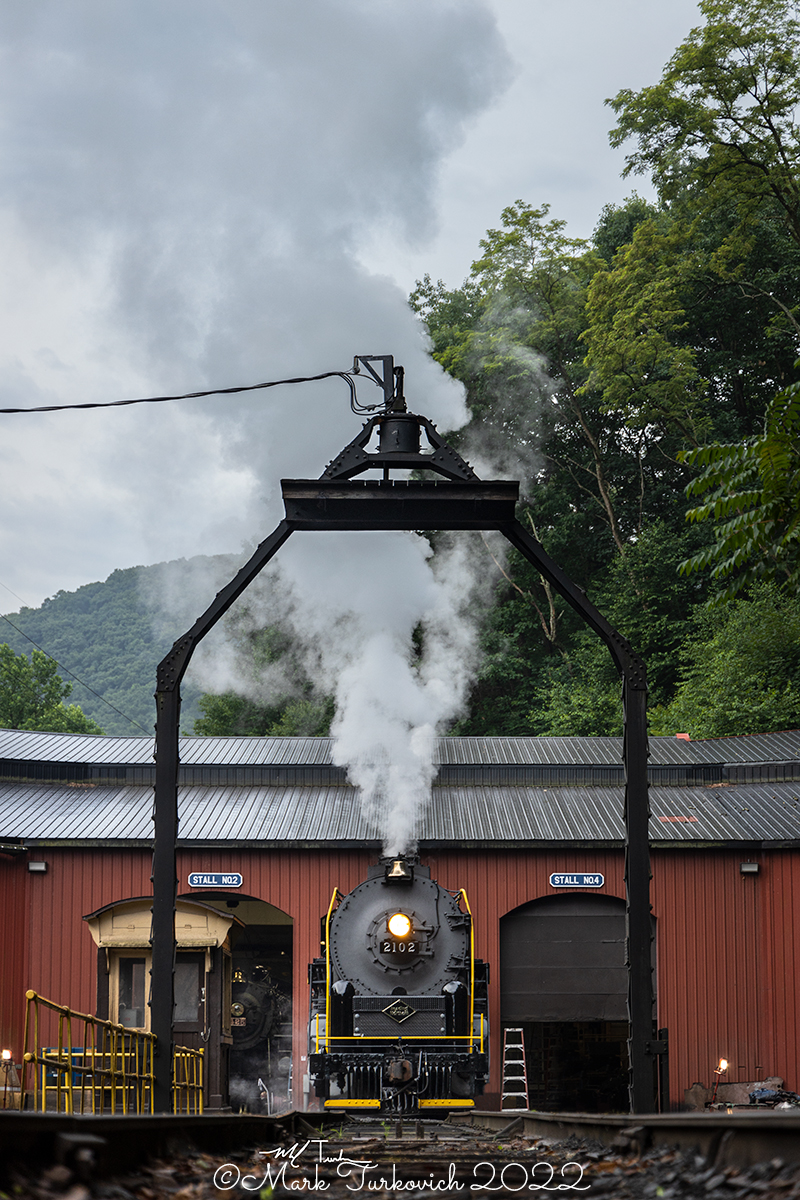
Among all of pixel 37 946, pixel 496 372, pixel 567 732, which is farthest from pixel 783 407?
pixel 496 372

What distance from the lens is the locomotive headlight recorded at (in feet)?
40.6

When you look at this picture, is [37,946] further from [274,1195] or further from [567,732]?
[567,732]

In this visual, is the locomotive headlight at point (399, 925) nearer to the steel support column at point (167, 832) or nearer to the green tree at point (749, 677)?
the steel support column at point (167, 832)

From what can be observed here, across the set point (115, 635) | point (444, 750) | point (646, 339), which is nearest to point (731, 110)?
point (646, 339)

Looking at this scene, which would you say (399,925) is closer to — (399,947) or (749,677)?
(399,947)

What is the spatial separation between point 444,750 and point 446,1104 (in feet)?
27.9

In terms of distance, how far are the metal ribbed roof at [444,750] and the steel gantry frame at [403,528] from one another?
9.61 meters

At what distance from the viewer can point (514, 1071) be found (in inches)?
663

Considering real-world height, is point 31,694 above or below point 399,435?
above

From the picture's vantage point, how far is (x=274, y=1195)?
182 inches

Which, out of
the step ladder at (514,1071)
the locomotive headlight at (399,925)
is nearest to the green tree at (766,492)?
the locomotive headlight at (399,925)

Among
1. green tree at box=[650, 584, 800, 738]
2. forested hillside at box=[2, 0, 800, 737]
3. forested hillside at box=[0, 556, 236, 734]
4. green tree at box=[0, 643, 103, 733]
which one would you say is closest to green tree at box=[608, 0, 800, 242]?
forested hillside at box=[2, 0, 800, 737]

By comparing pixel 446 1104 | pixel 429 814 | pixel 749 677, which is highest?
pixel 749 677

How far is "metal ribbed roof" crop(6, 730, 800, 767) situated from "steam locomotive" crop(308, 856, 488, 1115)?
20.2 feet
